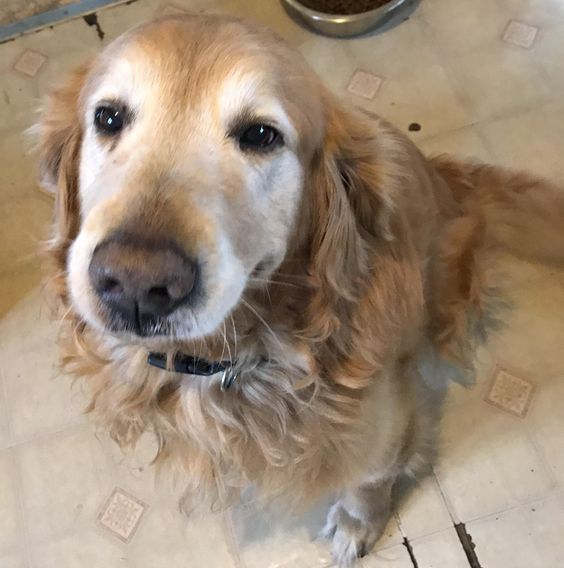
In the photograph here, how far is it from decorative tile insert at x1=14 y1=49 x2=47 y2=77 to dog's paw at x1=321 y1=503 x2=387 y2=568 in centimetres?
162

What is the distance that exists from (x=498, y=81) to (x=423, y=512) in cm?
125

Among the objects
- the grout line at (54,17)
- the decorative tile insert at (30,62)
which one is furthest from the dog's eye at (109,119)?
the grout line at (54,17)

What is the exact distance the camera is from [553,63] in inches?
81.6

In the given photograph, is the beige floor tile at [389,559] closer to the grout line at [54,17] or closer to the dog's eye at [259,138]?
the dog's eye at [259,138]

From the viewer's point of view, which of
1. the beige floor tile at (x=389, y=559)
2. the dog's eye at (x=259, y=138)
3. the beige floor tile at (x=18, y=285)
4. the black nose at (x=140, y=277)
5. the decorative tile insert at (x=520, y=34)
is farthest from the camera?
the decorative tile insert at (x=520, y=34)

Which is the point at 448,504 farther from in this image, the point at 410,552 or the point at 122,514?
the point at 122,514

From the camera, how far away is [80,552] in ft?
5.28

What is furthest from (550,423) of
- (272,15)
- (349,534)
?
(272,15)

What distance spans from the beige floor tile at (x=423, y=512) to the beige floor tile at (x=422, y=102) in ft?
3.22

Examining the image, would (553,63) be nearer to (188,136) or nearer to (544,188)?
(544,188)

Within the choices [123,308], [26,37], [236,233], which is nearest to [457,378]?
[236,233]

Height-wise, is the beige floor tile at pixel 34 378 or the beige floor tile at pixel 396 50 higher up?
the beige floor tile at pixel 396 50

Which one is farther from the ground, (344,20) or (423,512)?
(344,20)

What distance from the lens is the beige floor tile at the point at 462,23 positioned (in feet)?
7.00
